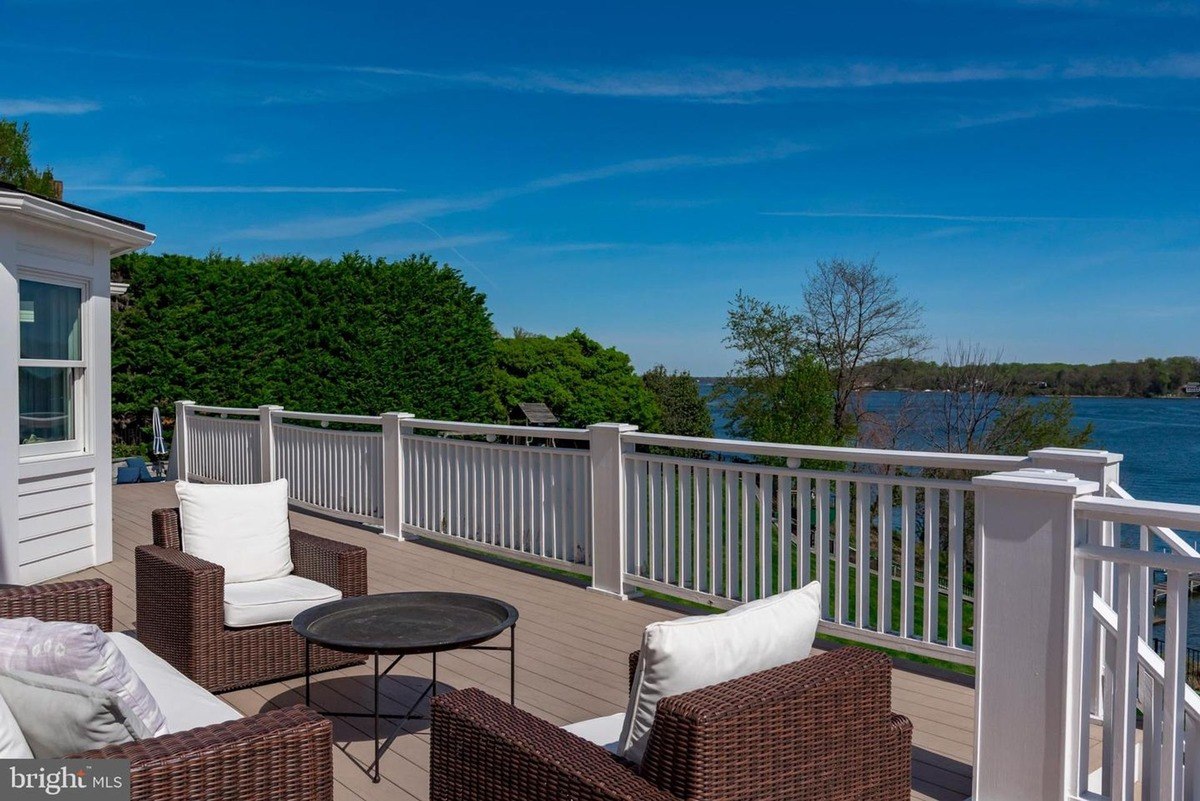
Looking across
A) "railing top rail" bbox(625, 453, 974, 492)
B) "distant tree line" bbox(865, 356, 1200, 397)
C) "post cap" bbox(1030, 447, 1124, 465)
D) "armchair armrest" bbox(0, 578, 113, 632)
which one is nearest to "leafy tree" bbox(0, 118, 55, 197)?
"railing top rail" bbox(625, 453, 974, 492)

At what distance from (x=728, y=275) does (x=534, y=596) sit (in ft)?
100

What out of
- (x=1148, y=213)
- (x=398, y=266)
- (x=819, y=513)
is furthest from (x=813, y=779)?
(x=1148, y=213)

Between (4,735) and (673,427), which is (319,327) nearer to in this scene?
(4,735)

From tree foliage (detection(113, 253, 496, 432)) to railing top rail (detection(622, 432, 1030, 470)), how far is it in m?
9.69

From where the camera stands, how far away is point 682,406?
29141 millimetres

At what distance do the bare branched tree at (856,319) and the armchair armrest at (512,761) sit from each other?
86.3 ft

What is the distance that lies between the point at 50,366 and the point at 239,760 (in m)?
5.07

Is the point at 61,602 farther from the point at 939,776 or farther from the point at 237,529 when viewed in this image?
the point at 939,776

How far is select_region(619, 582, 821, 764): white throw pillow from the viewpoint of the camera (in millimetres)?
1946

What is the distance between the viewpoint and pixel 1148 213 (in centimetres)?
3719

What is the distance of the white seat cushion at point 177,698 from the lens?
2594 millimetres

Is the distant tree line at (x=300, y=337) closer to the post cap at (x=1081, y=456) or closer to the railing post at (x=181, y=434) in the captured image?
the railing post at (x=181, y=434)

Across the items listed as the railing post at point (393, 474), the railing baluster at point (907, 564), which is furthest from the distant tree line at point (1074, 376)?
the railing baluster at point (907, 564)

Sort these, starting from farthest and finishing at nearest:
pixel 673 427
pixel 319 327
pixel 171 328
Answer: pixel 673 427 < pixel 319 327 < pixel 171 328
